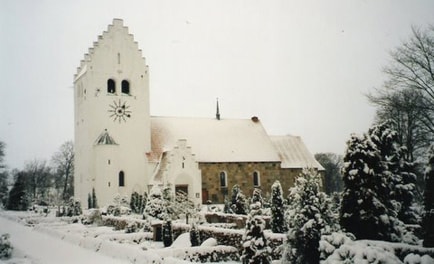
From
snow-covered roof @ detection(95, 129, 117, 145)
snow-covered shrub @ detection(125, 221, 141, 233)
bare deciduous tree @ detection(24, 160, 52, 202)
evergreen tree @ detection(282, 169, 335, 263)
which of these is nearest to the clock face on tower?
snow-covered roof @ detection(95, 129, 117, 145)

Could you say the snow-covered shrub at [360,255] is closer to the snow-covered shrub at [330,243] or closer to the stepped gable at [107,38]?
the snow-covered shrub at [330,243]

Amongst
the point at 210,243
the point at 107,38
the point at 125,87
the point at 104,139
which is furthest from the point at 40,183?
the point at 210,243

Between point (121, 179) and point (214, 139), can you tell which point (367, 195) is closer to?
point (121, 179)

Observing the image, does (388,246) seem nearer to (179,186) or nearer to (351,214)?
(351,214)

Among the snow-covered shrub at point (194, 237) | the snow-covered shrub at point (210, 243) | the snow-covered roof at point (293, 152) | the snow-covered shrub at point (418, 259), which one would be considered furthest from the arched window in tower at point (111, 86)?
the snow-covered shrub at point (418, 259)

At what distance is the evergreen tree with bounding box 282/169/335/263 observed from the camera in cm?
791

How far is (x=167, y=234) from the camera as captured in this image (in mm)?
12992

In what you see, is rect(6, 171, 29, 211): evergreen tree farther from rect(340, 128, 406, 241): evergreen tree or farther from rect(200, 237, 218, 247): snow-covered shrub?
rect(340, 128, 406, 241): evergreen tree

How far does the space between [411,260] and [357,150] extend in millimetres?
2688

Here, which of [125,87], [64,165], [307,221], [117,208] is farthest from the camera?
[64,165]

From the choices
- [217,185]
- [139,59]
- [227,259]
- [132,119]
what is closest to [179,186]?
[217,185]

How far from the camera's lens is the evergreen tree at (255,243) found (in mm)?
8164

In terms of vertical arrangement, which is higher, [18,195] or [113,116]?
[113,116]

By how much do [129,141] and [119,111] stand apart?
1.62 metres
